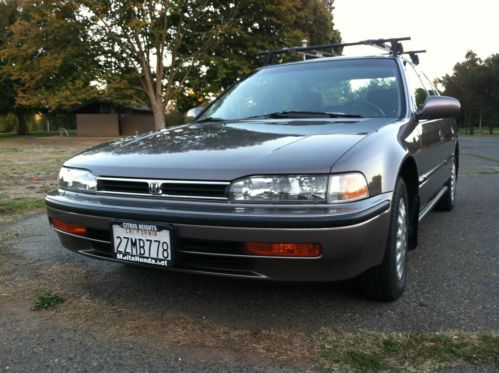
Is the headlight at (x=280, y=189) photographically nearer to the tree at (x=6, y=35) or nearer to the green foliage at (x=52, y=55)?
the green foliage at (x=52, y=55)

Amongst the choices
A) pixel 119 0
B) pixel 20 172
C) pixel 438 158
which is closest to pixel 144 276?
pixel 438 158

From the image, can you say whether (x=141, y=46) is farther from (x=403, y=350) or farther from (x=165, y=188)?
(x=403, y=350)

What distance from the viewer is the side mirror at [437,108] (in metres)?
3.32

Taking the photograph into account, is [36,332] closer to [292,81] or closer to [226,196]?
[226,196]

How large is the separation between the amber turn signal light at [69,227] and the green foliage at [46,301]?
0.41 metres

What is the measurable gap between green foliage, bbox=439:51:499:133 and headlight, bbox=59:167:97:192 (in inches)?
1726

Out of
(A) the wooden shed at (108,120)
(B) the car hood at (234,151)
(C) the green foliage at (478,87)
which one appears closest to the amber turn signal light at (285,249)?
(B) the car hood at (234,151)

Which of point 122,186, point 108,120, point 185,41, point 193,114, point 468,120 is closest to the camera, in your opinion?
point 122,186

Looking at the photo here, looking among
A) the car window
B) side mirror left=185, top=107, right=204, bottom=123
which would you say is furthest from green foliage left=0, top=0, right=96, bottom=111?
the car window

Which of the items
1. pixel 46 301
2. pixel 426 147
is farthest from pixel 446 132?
pixel 46 301

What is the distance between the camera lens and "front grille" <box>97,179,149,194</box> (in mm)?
2498

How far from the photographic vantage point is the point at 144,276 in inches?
129

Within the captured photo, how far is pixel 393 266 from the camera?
8.53 ft

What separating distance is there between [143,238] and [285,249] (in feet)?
2.37
